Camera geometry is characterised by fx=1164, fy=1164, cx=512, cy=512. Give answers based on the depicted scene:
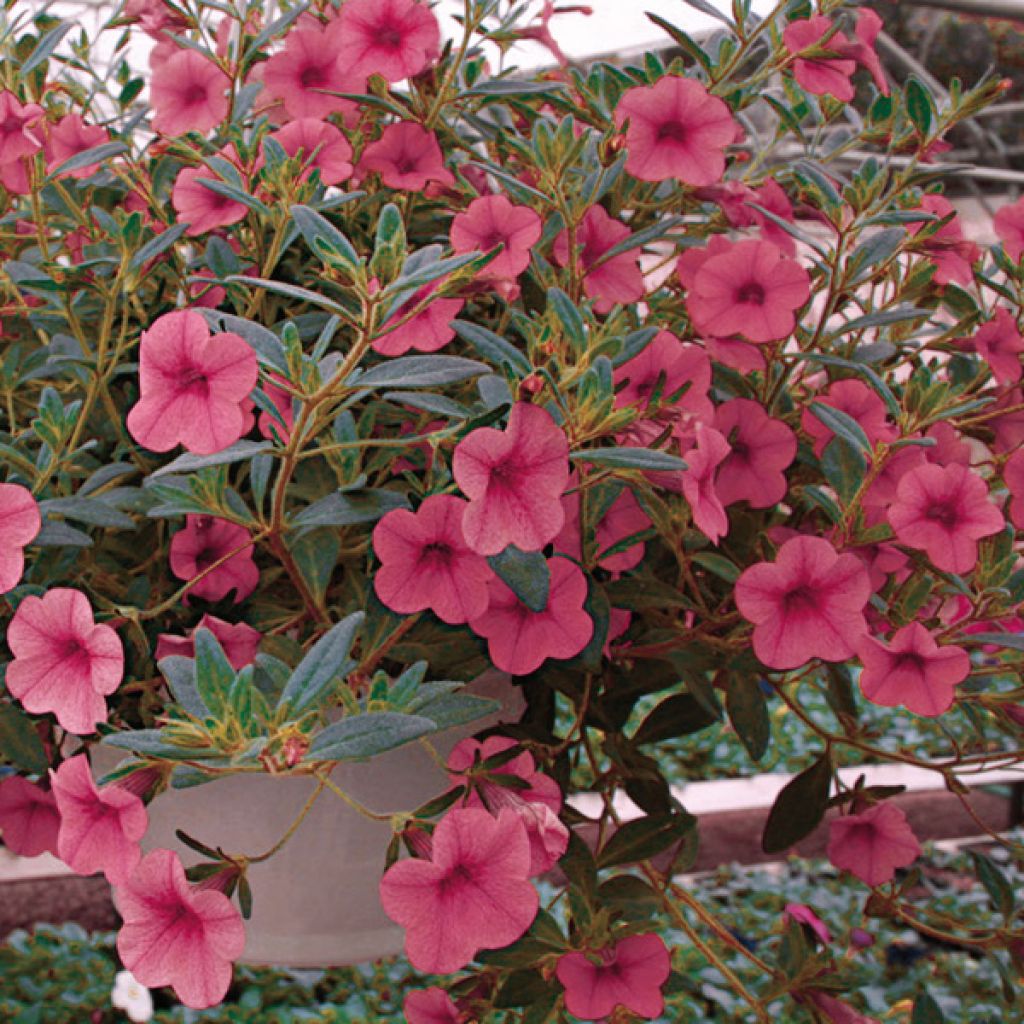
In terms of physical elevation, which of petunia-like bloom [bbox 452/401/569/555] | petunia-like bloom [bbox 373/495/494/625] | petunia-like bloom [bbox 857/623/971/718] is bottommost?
petunia-like bloom [bbox 857/623/971/718]

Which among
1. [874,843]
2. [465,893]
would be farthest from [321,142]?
[874,843]

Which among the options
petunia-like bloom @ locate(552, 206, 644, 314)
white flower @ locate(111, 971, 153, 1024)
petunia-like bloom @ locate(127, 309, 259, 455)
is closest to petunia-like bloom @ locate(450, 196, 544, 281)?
petunia-like bloom @ locate(552, 206, 644, 314)

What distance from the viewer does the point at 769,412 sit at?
1.97 ft

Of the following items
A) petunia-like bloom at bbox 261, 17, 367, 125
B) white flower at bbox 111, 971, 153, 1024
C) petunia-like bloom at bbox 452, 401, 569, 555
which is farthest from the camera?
white flower at bbox 111, 971, 153, 1024

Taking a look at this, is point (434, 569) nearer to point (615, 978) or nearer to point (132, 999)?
point (615, 978)

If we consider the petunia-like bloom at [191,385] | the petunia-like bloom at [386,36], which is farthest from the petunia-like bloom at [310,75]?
the petunia-like bloom at [191,385]

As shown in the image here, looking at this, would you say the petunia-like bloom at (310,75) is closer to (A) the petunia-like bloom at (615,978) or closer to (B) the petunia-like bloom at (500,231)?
(B) the petunia-like bloom at (500,231)

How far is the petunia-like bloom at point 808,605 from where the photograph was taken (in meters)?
0.45

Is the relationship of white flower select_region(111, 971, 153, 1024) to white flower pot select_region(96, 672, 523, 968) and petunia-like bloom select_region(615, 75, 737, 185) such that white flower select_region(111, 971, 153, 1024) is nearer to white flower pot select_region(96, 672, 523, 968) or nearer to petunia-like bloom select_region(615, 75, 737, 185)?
white flower pot select_region(96, 672, 523, 968)

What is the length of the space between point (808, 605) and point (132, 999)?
1.35 metres

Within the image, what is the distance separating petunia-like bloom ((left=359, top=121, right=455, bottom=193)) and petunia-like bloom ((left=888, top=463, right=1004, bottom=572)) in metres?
0.27

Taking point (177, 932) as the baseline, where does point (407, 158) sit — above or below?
above

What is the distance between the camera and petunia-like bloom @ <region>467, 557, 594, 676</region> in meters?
0.45

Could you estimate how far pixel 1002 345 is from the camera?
1.99ft
